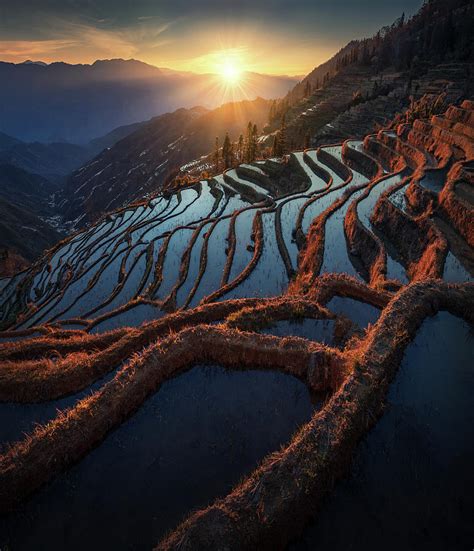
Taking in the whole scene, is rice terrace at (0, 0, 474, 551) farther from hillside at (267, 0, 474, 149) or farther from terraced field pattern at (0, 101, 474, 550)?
hillside at (267, 0, 474, 149)

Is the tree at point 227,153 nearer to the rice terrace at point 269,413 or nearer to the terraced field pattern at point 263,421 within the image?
the rice terrace at point 269,413

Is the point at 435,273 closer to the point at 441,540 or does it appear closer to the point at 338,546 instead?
the point at 441,540

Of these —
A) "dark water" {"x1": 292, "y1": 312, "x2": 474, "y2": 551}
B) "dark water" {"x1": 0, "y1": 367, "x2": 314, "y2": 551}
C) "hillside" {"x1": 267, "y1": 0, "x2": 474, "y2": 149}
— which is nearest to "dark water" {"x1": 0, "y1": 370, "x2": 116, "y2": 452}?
"dark water" {"x1": 0, "y1": 367, "x2": 314, "y2": 551}

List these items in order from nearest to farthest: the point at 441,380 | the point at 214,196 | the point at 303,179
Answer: the point at 441,380 < the point at 303,179 < the point at 214,196

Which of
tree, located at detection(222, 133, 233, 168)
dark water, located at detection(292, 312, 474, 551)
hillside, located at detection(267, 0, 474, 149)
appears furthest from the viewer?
tree, located at detection(222, 133, 233, 168)

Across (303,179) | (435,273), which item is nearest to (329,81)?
Result: (303,179)

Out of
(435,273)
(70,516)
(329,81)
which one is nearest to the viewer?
(70,516)

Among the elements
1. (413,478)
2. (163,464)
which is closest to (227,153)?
(163,464)
